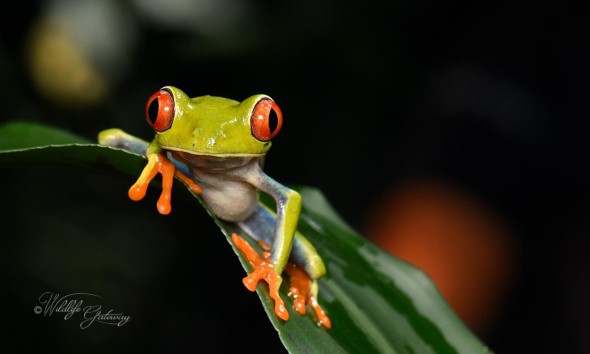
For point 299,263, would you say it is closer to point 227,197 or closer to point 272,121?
point 227,197

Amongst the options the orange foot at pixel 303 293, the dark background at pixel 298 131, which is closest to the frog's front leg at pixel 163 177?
the orange foot at pixel 303 293

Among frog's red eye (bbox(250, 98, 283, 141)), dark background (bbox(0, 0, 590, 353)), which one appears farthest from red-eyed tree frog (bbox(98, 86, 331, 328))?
dark background (bbox(0, 0, 590, 353))

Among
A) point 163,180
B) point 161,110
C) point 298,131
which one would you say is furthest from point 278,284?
point 298,131

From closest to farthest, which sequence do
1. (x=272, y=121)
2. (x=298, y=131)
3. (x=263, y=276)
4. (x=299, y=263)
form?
(x=263, y=276)
(x=272, y=121)
(x=299, y=263)
(x=298, y=131)

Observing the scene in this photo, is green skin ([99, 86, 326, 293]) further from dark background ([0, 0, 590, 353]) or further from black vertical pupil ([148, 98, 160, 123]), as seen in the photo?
dark background ([0, 0, 590, 353])

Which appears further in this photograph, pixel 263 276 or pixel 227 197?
pixel 227 197

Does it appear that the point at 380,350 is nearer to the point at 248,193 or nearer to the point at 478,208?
the point at 248,193

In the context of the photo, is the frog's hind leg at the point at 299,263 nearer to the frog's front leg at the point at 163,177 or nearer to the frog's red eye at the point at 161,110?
the frog's front leg at the point at 163,177
